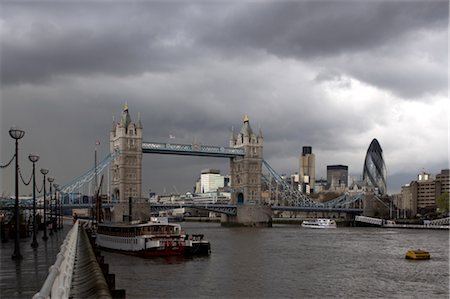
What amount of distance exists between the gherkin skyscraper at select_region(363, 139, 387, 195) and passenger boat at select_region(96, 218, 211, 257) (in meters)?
142

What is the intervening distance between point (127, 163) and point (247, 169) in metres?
25.3

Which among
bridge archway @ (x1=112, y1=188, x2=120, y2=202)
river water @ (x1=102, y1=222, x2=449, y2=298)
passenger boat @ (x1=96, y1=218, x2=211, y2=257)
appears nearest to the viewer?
river water @ (x1=102, y1=222, x2=449, y2=298)

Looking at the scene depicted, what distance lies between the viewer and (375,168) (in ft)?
582

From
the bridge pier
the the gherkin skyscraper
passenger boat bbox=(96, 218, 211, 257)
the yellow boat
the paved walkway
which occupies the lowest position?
the bridge pier

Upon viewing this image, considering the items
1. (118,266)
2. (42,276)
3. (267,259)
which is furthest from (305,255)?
(42,276)

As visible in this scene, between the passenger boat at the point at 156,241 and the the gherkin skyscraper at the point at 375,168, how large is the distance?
141882mm

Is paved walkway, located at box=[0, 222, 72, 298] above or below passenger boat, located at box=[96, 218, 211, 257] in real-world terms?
above

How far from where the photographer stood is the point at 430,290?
79.0 ft

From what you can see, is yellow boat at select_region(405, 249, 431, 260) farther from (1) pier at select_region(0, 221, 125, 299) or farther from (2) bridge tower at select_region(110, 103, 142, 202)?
(2) bridge tower at select_region(110, 103, 142, 202)

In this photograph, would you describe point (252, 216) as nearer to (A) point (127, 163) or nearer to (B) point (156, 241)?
(A) point (127, 163)

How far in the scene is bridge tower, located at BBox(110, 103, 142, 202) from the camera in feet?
341

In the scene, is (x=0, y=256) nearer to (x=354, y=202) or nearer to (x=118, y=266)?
(x=118, y=266)

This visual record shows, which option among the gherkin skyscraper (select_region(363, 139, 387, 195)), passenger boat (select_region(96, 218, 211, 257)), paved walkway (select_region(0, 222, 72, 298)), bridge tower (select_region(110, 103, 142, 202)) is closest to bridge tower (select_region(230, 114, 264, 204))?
bridge tower (select_region(110, 103, 142, 202))

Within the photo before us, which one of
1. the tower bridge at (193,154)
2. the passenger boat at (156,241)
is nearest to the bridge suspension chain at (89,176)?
the tower bridge at (193,154)
